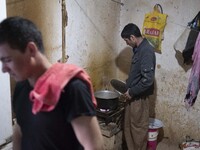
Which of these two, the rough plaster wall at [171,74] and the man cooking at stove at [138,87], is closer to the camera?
the man cooking at stove at [138,87]

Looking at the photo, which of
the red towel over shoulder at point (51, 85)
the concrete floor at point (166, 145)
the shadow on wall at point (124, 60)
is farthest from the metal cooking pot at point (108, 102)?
the red towel over shoulder at point (51, 85)

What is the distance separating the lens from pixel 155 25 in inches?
138

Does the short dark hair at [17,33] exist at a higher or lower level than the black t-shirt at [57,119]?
higher

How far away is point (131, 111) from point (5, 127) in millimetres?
1725

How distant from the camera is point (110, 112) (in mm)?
3035

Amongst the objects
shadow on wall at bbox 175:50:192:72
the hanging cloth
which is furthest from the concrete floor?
shadow on wall at bbox 175:50:192:72

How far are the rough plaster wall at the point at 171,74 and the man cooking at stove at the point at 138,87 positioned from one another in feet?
1.89

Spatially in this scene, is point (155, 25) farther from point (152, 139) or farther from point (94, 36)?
point (152, 139)

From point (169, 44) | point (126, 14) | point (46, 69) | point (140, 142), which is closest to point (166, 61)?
point (169, 44)

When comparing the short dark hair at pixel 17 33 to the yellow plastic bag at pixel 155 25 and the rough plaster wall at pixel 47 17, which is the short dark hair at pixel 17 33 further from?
the yellow plastic bag at pixel 155 25

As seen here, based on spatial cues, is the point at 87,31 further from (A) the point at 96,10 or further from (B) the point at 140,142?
(B) the point at 140,142

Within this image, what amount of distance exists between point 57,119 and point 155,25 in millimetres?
2730

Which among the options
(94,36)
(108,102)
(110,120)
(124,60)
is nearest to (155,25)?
(124,60)

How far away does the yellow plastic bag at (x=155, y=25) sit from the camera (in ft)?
11.4
